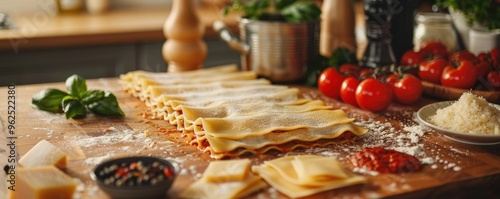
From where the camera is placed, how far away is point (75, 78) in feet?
5.77

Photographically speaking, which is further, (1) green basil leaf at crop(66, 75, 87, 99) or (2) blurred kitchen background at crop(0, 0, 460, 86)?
(2) blurred kitchen background at crop(0, 0, 460, 86)

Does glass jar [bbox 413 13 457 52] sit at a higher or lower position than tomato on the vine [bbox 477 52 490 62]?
higher

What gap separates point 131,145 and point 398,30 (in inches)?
39.8

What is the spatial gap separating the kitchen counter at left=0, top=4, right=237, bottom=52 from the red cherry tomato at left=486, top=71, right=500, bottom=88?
5.90 ft

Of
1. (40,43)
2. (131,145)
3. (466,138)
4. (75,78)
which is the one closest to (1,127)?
(75,78)

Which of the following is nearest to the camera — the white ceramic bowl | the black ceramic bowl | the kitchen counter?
the black ceramic bowl

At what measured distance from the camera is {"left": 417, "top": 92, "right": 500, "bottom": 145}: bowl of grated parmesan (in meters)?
1.42

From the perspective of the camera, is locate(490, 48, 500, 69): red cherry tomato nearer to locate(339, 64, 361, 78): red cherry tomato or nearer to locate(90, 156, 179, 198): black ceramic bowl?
locate(339, 64, 361, 78): red cherry tomato

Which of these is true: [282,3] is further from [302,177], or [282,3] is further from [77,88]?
[302,177]

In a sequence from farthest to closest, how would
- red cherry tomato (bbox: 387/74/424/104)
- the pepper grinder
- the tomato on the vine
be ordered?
the pepper grinder → the tomato on the vine → red cherry tomato (bbox: 387/74/424/104)

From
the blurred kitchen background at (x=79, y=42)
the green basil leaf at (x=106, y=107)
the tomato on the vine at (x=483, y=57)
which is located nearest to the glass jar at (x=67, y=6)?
the blurred kitchen background at (x=79, y=42)

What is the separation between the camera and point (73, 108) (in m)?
1.66

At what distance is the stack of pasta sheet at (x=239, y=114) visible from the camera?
4.70 feet

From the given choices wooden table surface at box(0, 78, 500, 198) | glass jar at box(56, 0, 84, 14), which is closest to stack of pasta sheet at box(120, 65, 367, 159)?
wooden table surface at box(0, 78, 500, 198)
